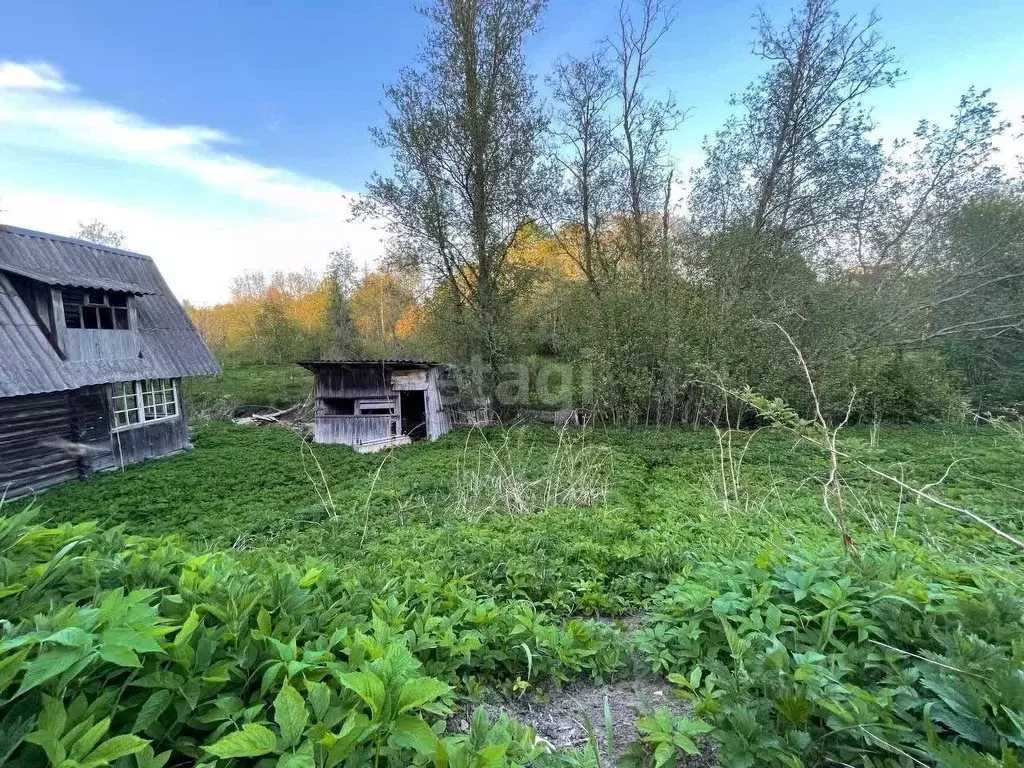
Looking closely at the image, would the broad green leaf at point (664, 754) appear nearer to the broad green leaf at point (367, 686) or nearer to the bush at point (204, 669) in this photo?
the bush at point (204, 669)

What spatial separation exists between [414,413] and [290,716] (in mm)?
12985

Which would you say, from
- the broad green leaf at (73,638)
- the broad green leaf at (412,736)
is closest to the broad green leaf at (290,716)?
the broad green leaf at (412,736)

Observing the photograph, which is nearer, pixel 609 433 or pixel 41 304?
pixel 41 304

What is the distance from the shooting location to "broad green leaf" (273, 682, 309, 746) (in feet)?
2.89

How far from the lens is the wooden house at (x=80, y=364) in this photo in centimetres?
776

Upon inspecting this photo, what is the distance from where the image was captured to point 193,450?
445 inches

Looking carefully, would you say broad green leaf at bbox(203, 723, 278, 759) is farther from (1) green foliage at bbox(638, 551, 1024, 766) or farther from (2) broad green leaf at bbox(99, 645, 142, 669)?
(1) green foliage at bbox(638, 551, 1024, 766)

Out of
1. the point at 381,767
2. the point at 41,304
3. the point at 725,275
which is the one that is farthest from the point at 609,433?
the point at 41,304

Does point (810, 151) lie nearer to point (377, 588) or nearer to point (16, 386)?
point (377, 588)

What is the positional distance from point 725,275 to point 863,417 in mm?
6306

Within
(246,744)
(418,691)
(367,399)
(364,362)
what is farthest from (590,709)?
(367,399)

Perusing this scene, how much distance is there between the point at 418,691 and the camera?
988 millimetres

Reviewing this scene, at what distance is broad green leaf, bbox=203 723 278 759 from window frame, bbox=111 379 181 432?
12050mm

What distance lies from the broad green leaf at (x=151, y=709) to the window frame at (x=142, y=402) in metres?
11.8
